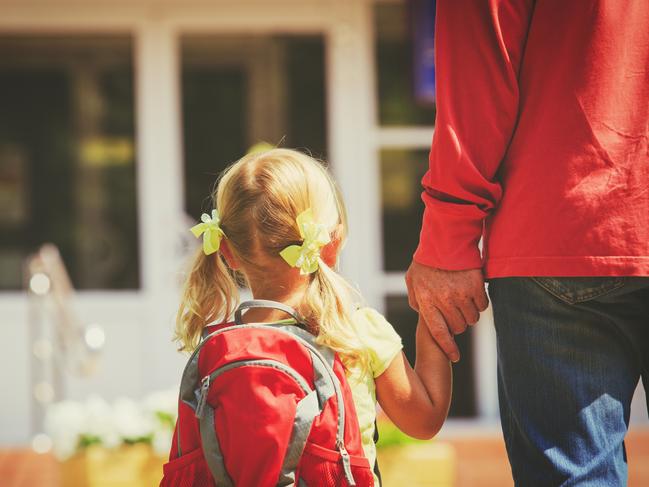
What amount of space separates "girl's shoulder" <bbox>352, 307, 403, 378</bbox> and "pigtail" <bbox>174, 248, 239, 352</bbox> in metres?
0.28

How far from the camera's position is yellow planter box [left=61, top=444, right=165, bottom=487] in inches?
129

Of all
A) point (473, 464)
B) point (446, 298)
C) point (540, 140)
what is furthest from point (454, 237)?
point (473, 464)

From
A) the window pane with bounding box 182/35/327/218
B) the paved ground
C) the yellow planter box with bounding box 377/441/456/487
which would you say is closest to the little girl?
the yellow planter box with bounding box 377/441/456/487

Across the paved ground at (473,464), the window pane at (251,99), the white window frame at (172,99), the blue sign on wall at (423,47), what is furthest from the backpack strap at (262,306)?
the window pane at (251,99)

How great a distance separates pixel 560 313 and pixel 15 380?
465cm

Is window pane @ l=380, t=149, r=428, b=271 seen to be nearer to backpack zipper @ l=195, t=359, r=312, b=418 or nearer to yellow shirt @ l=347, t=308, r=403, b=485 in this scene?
yellow shirt @ l=347, t=308, r=403, b=485

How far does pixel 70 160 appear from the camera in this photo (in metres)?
6.34

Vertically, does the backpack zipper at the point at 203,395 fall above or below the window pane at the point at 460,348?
above

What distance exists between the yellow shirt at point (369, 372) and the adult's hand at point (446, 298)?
9 centimetres

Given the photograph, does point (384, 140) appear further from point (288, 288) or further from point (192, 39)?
point (288, 288)

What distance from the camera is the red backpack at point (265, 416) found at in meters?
1.68

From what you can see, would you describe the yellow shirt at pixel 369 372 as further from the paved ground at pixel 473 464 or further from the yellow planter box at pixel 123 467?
the paved ground at pixel 473 464

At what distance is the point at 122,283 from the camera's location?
6.05 m

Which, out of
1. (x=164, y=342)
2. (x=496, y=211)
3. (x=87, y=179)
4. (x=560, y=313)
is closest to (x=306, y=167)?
(x=496, y=211)
